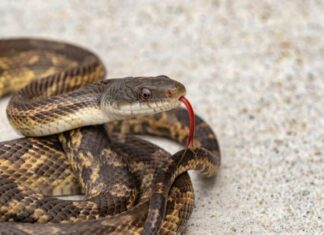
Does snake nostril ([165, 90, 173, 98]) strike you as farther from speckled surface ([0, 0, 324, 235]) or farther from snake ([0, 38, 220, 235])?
speckled surface ([0, 0, 324, 235])

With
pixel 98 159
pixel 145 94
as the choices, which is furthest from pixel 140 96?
pixel 98 159

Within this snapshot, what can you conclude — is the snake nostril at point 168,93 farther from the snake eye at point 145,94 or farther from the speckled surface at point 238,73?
the speckled surface at point 238,73

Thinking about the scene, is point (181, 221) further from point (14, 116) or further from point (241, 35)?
point (241, 35)

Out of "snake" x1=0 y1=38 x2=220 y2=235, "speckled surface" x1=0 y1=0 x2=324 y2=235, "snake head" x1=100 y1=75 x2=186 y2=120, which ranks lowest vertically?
"speckled surface" x1=0 y1=0 x2=324 y2=235

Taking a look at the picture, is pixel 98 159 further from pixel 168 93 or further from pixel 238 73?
pixel 238 73

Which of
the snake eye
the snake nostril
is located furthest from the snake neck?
the snake nostril

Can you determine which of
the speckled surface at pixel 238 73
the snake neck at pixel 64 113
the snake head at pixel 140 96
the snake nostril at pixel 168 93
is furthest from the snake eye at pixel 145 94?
the speckled surface at pixel 238 73

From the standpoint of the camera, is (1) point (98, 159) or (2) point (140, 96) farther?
(1) point (98, 159)

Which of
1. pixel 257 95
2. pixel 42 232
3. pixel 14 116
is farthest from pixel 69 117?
pixel 257 95
